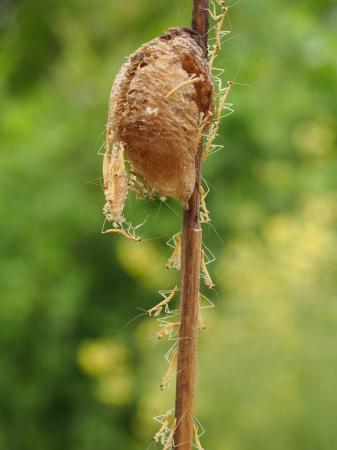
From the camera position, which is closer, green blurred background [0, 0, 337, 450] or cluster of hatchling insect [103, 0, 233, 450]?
cluster of hatchling insect [103, 0, 233, 450]

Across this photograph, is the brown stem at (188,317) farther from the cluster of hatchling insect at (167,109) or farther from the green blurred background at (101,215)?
the green blurred background at (101,215)

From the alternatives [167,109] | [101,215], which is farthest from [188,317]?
[101,215]

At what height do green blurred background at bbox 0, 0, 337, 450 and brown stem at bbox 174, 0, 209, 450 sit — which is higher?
green blurred background at bbox 0, 0, 337, 450

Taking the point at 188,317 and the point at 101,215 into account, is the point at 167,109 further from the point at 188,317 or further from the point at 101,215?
the point at 101,215

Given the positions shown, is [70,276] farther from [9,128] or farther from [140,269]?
[9,128]

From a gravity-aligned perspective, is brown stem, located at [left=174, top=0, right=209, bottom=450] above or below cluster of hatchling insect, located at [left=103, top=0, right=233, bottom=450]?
below

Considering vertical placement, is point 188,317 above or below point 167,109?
below

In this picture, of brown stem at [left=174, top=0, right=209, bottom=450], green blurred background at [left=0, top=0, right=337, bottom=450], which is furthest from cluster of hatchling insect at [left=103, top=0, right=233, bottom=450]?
green blurred background at [left=0, top=0, right=337, bottom=450]

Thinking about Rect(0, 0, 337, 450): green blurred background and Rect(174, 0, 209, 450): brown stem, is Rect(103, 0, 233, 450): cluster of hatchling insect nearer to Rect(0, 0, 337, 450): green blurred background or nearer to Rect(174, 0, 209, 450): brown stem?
Rect(174, 0, 209, 450): brown stem
